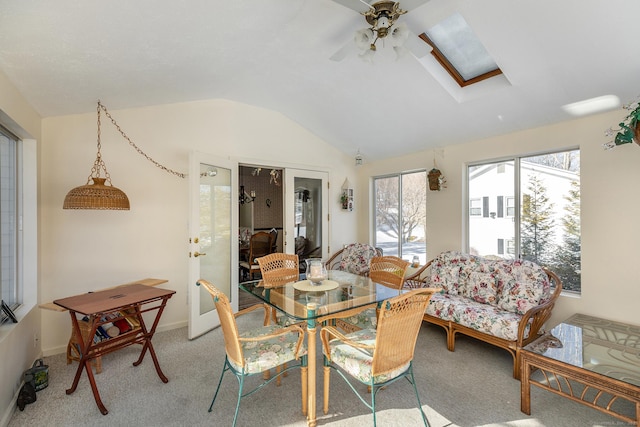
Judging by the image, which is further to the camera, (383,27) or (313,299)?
(313,299)

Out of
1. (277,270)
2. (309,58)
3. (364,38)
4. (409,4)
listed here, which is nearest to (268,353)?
(277,270)

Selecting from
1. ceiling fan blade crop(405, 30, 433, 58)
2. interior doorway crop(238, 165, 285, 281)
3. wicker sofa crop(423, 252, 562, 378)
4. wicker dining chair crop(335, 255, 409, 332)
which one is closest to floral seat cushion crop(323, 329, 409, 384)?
wicker dining chair crop(335, 255, 409, 332)

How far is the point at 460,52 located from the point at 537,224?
203cm

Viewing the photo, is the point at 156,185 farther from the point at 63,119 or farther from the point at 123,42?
the point at 123,42

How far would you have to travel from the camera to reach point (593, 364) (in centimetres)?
197

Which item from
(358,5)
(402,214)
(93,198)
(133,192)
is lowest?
(402,214)

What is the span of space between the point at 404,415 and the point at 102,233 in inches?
134

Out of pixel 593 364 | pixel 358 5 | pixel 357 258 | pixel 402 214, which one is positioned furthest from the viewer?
pixel 402 214

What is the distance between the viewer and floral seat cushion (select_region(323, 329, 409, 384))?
1.81m

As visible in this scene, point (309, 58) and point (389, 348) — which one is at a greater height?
point (309, 58)

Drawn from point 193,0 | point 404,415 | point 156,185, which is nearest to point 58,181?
point 156,185

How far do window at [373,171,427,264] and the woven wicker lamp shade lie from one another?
3761mm

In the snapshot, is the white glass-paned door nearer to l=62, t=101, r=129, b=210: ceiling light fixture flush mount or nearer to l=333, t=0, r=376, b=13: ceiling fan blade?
l=62, t=101, r=129, b=210: ceiling light fixture flush mount

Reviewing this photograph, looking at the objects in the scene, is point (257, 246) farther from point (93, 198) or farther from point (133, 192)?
point (93, 198)
